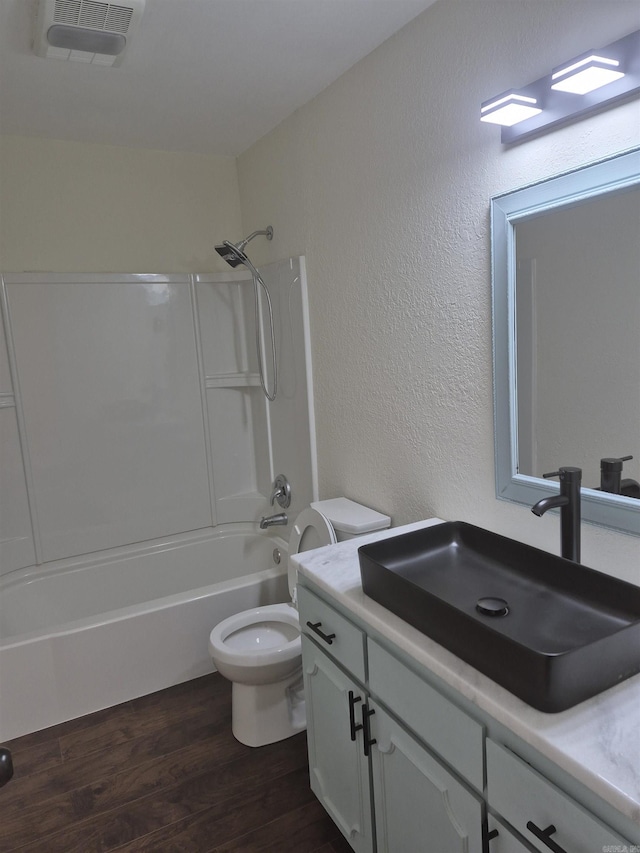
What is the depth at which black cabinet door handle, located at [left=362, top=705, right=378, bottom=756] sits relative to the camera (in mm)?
1462

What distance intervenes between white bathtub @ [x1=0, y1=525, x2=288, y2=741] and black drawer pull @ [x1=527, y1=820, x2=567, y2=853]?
6.22 ft

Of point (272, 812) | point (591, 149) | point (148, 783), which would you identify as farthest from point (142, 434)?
point (591, 149)

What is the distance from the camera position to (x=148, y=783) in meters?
2.07

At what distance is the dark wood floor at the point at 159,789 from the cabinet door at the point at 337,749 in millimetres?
199

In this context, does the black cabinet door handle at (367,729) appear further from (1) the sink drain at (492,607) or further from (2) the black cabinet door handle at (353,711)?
(1) the sink drain at (492,607)

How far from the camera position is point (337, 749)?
1653 millimetres

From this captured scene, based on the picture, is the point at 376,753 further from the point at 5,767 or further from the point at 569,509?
the point at 5,767

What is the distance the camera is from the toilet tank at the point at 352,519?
2195 millimetres

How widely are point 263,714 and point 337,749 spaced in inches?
26.2

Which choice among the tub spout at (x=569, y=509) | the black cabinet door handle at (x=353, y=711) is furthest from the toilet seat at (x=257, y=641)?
the tub spout at (x=569, y=509)

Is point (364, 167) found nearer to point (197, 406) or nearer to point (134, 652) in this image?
point (197, 406)

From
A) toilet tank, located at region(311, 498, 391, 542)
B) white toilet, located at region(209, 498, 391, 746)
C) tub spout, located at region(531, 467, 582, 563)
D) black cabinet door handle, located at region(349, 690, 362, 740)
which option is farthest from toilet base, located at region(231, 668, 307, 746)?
tub spout, located at region(531, 467, 582, 563)

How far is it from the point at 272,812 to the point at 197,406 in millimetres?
2068

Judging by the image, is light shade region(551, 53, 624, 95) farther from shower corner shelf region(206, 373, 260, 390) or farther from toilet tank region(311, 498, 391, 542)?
shower corner shelf region(206, 373, 260, 390)
